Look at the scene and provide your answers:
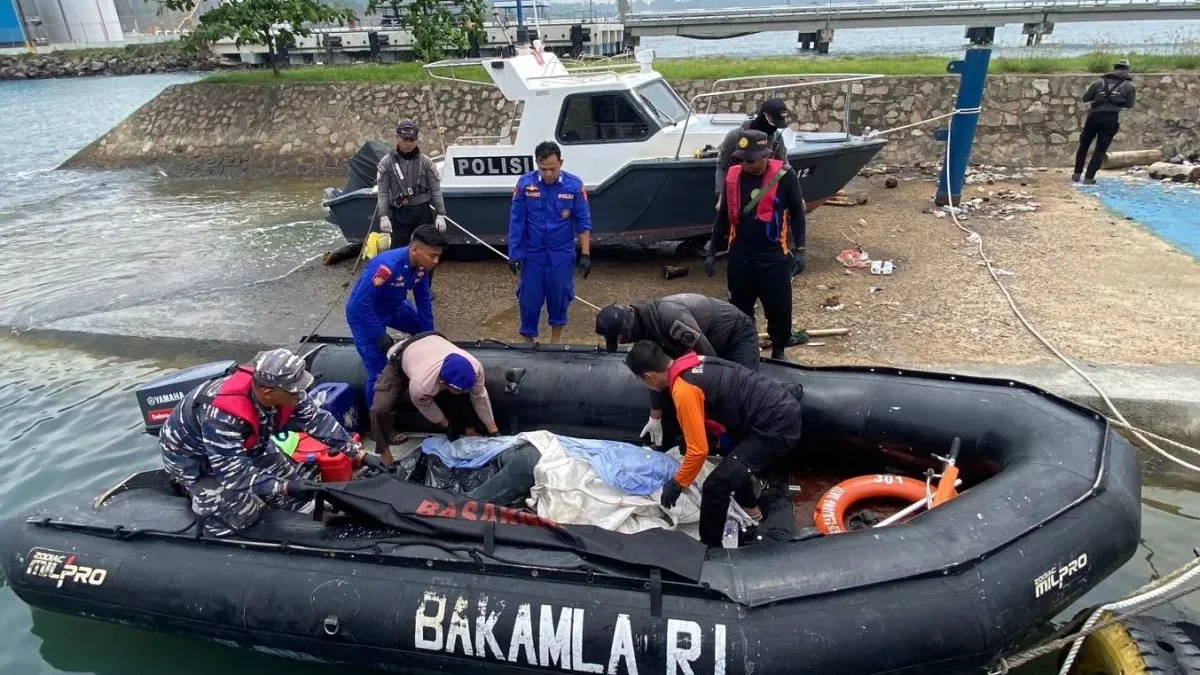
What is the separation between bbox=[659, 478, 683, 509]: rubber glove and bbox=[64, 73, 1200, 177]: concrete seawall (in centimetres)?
473

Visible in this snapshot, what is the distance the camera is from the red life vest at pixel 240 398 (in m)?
3.03

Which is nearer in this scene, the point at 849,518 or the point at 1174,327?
the point at 849,518

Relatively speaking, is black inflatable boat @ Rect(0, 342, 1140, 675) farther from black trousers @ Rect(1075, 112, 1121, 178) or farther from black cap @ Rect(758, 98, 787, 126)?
black trousers @ Rect(1075, 112, 1121, 178)

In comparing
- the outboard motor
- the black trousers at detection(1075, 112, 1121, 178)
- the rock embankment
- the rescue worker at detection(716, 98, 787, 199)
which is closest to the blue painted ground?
the black trousers at detection(1075, 112, 1121, 178)

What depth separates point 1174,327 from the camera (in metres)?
5.23

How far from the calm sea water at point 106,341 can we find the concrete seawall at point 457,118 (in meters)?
1.04

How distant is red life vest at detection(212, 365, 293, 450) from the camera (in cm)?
303

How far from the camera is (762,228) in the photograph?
4.55 m

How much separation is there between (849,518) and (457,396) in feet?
7.41

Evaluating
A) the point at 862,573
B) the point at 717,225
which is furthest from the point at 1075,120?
the point at 862,573

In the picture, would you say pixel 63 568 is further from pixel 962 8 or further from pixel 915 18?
pixel 962 8

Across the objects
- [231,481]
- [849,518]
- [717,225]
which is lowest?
[849,518]

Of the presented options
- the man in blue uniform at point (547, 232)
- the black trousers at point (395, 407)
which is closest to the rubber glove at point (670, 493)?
the black trousers at point (395, 407)

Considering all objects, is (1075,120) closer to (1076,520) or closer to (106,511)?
(1076,520)
